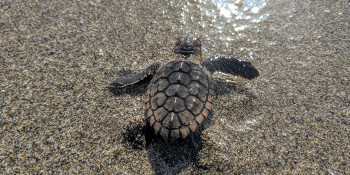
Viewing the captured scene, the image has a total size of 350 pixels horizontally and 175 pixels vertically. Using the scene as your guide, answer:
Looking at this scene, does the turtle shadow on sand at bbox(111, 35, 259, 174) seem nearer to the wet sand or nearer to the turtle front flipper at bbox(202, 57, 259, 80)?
the wet sand

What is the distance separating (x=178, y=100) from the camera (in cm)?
227

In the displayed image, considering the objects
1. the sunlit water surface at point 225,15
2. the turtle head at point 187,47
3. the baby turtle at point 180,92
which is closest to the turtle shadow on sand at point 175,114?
the baby turtle at point 180,92

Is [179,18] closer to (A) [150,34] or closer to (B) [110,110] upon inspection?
(A) [150,34]

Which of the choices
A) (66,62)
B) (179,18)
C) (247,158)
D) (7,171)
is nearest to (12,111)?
(7,171)

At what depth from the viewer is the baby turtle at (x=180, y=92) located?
2.16 meters

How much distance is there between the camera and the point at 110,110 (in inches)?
104

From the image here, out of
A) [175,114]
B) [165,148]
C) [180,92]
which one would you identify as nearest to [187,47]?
[180,92]

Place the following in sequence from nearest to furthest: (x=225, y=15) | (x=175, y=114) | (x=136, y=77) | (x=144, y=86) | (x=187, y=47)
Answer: (x=175, y=114)
(x=136, y=77)
(x=144, y=86)
(x=187, y=47)
(x=225, y=15)

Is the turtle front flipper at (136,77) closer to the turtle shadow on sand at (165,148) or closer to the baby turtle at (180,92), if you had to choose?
the baby turtle at (180,92)

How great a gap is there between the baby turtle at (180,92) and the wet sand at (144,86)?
0.20 metres

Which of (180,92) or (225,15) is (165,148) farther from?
(225,15)

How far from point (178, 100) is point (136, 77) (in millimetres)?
841

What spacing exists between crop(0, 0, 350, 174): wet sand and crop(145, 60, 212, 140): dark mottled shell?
0.29 meters

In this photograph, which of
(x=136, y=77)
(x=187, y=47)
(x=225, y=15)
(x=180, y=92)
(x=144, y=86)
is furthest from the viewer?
(x=225, y=15)
